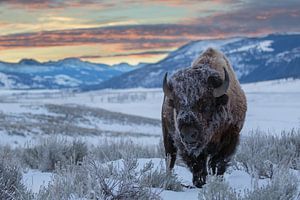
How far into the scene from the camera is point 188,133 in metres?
5.84

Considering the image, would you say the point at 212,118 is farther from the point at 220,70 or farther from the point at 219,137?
the point at 220,70

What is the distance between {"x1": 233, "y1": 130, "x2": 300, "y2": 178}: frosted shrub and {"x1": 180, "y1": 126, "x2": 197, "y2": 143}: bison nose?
1.11 metres

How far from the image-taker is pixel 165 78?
21.9 feet

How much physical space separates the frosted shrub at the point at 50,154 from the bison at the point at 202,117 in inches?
90.7

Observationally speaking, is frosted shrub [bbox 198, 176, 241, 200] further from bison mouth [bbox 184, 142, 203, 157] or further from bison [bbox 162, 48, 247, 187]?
bison mouth [bbox 184, 142, 203, 157]

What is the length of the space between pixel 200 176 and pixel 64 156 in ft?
9.73

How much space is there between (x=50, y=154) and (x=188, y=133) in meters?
3.74

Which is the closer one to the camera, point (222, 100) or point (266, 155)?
point (222, 100)

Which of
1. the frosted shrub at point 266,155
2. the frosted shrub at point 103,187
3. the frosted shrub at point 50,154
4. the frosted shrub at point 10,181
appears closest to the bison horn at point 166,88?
the frosted shrub at point 266,155

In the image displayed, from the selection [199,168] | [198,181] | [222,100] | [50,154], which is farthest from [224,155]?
[50,154]

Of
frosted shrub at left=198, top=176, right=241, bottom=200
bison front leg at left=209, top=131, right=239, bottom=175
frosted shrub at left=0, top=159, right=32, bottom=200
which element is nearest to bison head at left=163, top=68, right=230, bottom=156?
bison front leg at left=209, top=131, right=239, bottom=175

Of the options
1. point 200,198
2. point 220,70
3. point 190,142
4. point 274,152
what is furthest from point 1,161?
point 274,152

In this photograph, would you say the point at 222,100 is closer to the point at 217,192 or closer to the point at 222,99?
the point at 222,99

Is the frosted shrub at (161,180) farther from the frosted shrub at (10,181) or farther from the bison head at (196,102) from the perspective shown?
the frosted shrub at (10,181)
